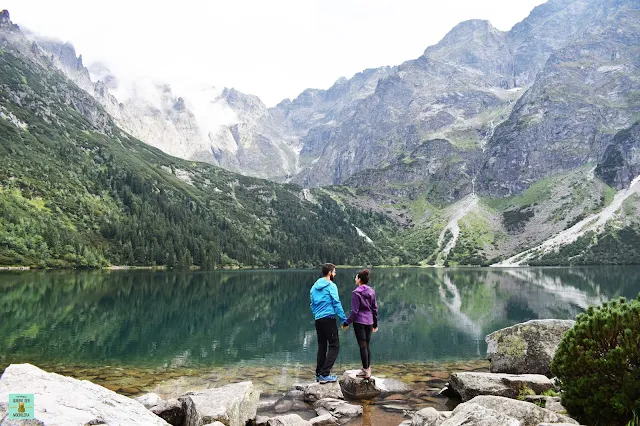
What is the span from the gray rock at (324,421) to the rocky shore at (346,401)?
33 millimetres

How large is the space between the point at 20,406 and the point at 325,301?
1134cm

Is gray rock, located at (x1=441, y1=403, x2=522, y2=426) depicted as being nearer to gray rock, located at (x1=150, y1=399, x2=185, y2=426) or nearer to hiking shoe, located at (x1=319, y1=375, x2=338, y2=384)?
hiking shoe, located at (x1=319, y1=375, x2=338, y2=384)

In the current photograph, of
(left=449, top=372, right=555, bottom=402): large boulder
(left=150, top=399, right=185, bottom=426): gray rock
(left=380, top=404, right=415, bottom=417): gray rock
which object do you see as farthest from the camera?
(left=449, top=372, right=555, bottom=402): large boulder

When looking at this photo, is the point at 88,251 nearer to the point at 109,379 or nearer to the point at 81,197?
the point at 81,197

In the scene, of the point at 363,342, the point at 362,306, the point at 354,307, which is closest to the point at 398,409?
the point at 363,342

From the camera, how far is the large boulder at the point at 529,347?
2067 centimetres

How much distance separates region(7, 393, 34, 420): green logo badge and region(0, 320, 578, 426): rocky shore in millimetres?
102

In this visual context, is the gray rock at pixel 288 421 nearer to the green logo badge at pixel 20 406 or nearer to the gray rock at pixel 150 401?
the gray rock at pixel 150 401

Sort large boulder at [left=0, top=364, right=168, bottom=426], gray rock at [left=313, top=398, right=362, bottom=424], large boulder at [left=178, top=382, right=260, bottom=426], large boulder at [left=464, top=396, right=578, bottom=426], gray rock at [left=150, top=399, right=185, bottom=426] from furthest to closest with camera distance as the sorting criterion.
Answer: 1. gray rock at [left=313, top=398, right=362, bottom=424]
2. gray rock at [left=150, top=399, right=185, bottom=426]
3. large boulder at [left=178, top=382, right=260, bottom=426]
4. large boulder at [left=464, top=396, right=578, bottom=426]
5. large boulder at [left=0, top=364, right=168, bottom=426]

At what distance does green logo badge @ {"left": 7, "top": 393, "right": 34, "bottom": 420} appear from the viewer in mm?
6734

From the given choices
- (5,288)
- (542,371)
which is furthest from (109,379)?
(5,288)

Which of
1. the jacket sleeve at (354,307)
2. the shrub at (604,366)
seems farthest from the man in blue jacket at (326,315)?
the shrub at (604,366)

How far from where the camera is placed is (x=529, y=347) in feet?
69.5

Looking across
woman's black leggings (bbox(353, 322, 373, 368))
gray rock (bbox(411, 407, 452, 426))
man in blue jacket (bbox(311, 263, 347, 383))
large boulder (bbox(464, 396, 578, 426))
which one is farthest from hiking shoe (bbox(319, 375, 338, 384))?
large boulder (bbox(464, 396, 578, 426))
